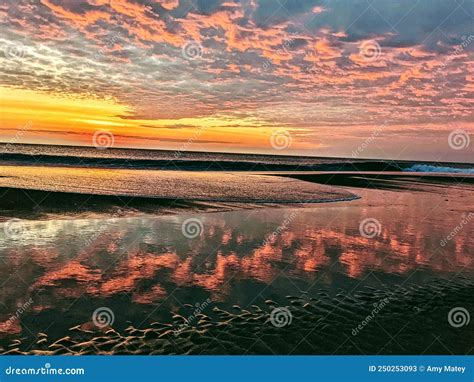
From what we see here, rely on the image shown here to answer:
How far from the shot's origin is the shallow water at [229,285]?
7.29m

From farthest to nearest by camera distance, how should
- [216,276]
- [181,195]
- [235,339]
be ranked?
[181,195] < [216,276] < [235,339]

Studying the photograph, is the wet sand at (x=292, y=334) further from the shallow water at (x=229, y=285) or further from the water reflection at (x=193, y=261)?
the water reflection at (x=193, y=261)

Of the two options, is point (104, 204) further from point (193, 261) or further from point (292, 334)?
point (292, 334)

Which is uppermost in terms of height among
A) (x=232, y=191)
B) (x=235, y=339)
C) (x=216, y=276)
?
(x=232, y=191)

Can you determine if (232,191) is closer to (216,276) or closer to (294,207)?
(294,207)

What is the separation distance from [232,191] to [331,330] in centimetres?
2147

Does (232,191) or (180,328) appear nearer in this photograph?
(180,328)

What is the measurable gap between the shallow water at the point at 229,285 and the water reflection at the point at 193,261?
4 centimetres

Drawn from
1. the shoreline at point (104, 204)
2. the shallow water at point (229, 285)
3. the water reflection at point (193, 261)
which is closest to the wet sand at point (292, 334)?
the shallow water at point (229, 285)

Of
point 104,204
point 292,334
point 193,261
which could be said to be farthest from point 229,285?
point 104,204

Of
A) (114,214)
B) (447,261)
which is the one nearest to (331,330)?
(447,261)

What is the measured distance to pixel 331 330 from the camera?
7.75m

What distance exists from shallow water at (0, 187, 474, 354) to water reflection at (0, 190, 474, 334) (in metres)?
0.04

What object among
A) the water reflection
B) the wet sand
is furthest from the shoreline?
the wet sand
